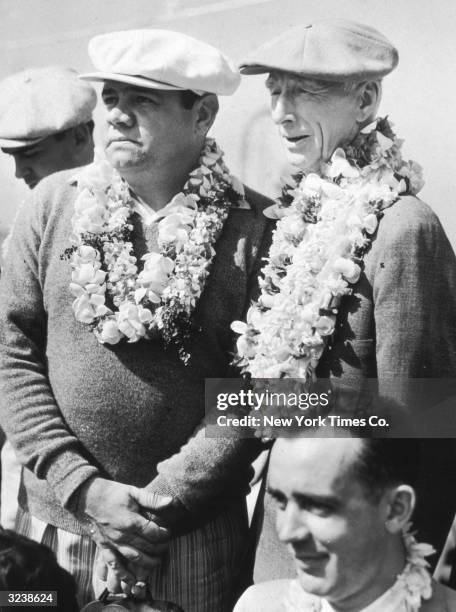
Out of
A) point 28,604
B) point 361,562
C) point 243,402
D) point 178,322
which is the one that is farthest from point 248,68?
point 28,604

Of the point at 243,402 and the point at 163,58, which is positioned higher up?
the point at 163,58

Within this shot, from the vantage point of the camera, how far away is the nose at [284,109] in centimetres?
255

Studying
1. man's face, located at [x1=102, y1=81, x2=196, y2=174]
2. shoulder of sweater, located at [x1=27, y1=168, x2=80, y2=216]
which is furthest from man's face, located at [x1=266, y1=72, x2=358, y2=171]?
shoulder of sweater, located at [x1=27, y1=168, x2=80, y2=216]

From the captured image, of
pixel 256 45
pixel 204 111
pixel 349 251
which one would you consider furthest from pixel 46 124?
pixel 349 251

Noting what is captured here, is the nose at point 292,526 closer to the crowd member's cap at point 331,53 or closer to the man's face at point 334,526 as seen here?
the man's face at point 334,526

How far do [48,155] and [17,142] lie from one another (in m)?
0.13

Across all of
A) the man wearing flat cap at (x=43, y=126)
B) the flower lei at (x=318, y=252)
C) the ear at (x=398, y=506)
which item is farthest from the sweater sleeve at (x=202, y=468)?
the man wearing flat cap at (x=43, y=126)

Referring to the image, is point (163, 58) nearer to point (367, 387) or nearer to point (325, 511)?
point (367, 387)

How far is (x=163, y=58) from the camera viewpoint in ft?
8.69

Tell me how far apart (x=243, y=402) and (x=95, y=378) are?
41 cm

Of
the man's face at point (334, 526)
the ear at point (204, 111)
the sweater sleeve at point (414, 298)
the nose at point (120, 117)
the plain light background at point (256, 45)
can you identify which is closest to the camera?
the man's face at point (334, 526)

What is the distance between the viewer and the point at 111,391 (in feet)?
8.57

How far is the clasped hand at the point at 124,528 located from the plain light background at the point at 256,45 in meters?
1.50

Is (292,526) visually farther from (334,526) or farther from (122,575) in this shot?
(122,575)
